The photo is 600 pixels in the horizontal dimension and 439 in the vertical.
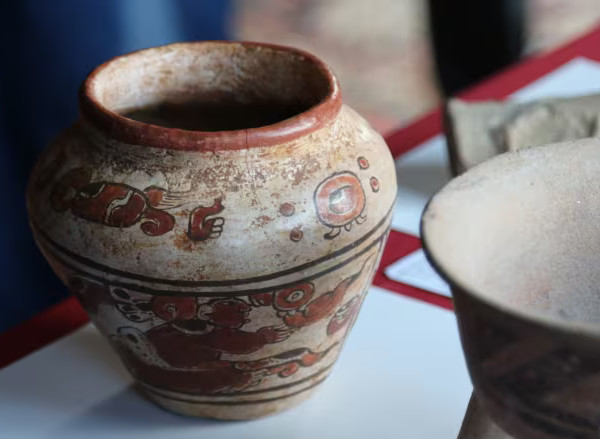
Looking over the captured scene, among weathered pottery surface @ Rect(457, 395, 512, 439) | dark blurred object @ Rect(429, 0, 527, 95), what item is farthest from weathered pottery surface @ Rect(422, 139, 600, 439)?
dark blurred object @ Rect(429, 0, 527, 95)

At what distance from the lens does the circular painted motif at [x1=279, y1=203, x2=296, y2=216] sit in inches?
23.4

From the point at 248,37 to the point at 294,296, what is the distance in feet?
6.24

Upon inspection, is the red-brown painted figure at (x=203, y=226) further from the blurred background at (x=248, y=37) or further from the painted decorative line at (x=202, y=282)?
the blurred background at (x=248, y=37)

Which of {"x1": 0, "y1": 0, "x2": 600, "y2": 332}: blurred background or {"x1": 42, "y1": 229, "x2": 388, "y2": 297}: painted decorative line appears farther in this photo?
{"x1": 0, "y1": 0, "x2": 600, "y2": 332}: blurred background

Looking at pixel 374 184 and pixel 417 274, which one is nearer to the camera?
pixel 374 184

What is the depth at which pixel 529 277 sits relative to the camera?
60cm

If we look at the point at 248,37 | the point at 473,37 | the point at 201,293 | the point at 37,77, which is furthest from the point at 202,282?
the point at 248,37

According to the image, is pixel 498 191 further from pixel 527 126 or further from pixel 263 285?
pixel 527 126

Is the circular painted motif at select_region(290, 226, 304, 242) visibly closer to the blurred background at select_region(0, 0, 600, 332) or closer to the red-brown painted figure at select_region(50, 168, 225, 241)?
the red-brown painted figure at select_region(50, 168, 225, 241)

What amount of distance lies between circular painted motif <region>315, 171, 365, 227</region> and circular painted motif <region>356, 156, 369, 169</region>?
12 millimetres

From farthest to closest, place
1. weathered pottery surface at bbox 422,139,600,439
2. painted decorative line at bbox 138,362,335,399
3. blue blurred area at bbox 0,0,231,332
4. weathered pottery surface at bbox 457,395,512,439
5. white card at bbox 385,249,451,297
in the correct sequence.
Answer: blue blurred area at bbox 0,0,231,332 → white card at bbox 385,249,451,297 → painted decorative line at bbox 138,362,335,399 → weathered pottery surface at bbox 457,395,512,439 → weathered pottery surface at bbox 422,139,600,439

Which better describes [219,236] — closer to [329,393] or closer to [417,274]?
[329,393]

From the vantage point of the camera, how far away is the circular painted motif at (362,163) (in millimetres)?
637

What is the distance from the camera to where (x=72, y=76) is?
49.9 inches
